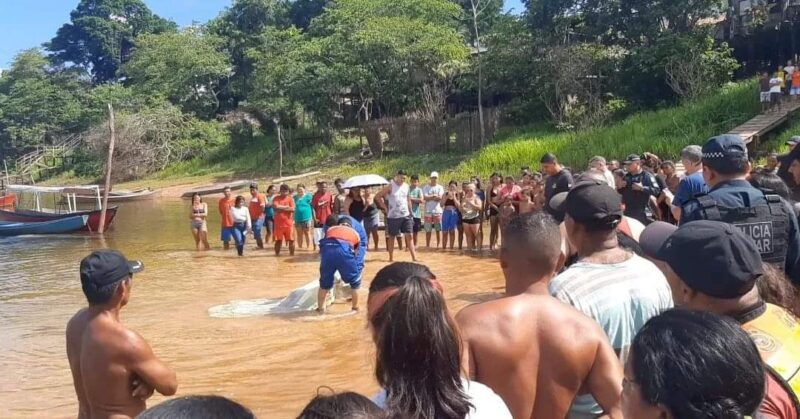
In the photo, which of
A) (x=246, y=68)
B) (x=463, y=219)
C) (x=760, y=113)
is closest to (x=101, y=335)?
(x=463, y=219)

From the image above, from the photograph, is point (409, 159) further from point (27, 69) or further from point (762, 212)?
point (27, 69)

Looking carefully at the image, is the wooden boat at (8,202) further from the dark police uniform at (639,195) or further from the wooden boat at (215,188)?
the dark police uniform at (639,195)

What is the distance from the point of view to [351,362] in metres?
7.28

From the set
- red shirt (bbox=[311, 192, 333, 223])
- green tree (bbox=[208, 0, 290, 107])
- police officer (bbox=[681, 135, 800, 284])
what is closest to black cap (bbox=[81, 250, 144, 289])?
police officer (bbox=[681, 135, 800, 284])

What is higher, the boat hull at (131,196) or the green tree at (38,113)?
the green tree at (38,113)

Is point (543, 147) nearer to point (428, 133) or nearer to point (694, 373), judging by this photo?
point (428, 133)

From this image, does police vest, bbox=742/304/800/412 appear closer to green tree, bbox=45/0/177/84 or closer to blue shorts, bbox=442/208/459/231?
blue shorts, bbox=442/208/459/231

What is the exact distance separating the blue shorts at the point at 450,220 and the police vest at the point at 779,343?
1158 centimetres

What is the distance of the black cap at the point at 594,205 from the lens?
3.04 m

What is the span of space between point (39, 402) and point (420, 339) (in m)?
5.97

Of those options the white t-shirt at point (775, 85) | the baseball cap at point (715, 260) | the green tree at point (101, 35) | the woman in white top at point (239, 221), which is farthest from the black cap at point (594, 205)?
the green tree at point (101, 35)

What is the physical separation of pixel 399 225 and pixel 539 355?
10360 mm

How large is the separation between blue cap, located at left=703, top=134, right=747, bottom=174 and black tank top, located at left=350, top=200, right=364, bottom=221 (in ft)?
→ 31.0

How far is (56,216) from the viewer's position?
2127 cm
